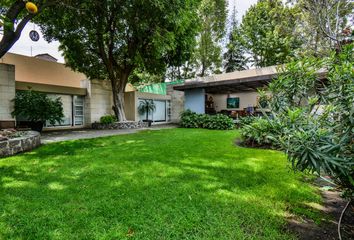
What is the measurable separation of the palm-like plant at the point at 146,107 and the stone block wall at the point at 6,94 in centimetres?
759

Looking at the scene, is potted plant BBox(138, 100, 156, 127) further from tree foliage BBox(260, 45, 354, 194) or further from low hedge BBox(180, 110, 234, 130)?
tree foliage BBox(260, 45, 354, 194)

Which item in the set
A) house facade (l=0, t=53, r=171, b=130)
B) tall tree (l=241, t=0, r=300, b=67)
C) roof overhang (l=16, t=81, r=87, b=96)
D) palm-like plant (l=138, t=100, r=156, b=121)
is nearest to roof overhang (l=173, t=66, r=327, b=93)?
palm-like plant (l=138, t=100, r=156, b=121)

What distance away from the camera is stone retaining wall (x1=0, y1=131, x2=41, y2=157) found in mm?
5291

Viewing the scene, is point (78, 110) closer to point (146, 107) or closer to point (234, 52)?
point (146, 107)

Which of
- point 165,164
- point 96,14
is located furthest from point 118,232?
point 96,14

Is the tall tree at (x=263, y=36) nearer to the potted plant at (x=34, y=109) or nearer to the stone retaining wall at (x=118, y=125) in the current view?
the stone retaining wall at (x=118, y=125)

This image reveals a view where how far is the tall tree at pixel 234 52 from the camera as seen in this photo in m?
23.3

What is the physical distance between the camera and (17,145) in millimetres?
5688

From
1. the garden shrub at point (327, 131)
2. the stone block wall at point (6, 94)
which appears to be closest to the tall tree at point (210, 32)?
the stone block wall at point (6, 94)

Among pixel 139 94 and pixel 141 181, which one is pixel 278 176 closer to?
pixel 141 181

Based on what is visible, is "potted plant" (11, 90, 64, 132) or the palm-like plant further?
the palm-like plant

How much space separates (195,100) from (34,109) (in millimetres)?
8961

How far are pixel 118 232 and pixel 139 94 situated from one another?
44.0 feet

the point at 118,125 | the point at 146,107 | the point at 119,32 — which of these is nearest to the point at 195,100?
the point at 146,107
